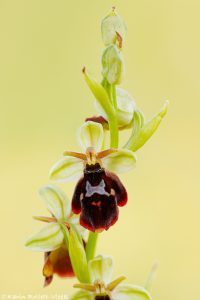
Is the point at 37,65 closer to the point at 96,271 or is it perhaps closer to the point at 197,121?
the point at 197,121

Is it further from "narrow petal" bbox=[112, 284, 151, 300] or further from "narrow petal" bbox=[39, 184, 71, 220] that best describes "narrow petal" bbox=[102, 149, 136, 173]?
"narrow petal" bbox=[112, 284, 151, 300]

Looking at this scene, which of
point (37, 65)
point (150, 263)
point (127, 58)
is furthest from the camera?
point (127, 58)

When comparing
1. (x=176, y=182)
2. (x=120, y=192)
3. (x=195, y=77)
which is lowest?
(x=120, y=192)

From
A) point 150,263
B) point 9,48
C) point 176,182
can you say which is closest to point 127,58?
point 9,48

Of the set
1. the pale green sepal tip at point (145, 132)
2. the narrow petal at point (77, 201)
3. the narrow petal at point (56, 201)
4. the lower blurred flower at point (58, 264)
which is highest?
the pale green sepal tip at point (145, 132)

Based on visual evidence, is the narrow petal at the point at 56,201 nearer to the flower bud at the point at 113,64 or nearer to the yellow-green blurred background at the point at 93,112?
the flower bud at the point at 113,64

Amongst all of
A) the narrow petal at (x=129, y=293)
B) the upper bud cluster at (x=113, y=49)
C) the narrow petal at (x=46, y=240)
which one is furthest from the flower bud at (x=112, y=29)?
the narrow petal at (x=129, y=293)

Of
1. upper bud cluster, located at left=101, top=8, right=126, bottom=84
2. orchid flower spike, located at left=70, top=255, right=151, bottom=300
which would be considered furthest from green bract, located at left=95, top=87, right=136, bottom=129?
orchid flower spike, located at left=70, top=255, right=151, bottom=300
